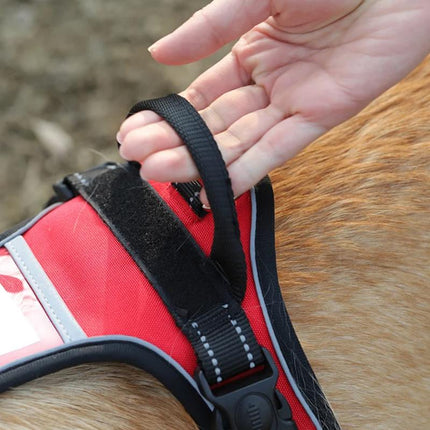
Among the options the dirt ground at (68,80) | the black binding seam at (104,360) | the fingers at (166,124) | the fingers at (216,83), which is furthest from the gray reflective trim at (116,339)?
the dirt ground at (68,80)

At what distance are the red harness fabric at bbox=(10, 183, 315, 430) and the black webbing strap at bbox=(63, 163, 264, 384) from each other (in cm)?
Result: 1

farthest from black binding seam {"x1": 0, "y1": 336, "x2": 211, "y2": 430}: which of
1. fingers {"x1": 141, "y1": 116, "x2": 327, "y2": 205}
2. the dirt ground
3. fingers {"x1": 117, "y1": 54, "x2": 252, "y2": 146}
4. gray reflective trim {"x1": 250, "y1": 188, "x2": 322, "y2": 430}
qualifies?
the dirt ground

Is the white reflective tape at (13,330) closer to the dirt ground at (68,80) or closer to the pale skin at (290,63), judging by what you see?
the pale skin at (290,63)

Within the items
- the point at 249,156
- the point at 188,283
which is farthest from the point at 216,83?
the point at 188,283

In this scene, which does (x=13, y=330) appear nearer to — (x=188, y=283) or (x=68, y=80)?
(x=188, y=283)

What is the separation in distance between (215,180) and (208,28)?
0.30 m

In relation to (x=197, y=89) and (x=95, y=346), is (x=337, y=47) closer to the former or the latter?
(x=197, y=89)

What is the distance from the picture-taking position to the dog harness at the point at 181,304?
926 millimetres

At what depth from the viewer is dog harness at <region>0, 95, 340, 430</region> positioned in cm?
93

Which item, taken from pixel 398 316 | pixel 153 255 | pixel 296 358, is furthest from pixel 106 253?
pixel 398 316

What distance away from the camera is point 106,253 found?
1.00 metres

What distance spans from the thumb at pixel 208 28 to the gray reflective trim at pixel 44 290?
1.23 ft

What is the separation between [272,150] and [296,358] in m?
0.31

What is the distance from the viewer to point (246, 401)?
0.94 m
